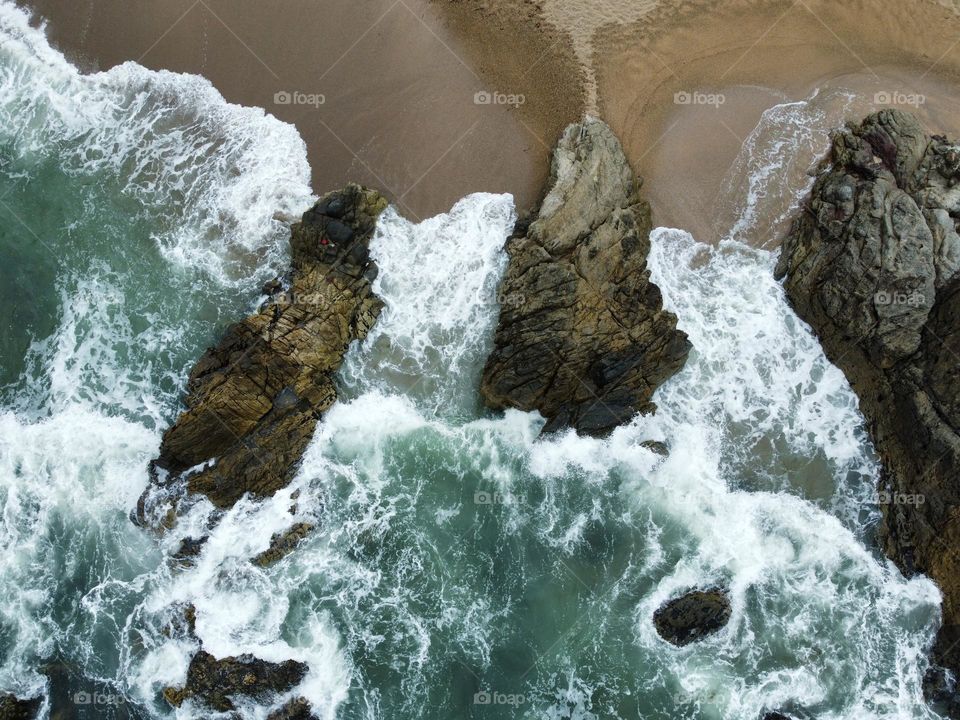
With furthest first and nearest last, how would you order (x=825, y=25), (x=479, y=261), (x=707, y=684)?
(x=825, y=25) → (x=479, y=261) → (x=707, y=684)

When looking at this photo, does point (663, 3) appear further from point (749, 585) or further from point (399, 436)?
point (749, 585)

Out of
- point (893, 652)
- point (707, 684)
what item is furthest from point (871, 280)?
point (707, 684)

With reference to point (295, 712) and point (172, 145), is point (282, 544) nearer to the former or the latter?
point (295, 712)

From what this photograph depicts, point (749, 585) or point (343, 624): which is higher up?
point (343, 624)

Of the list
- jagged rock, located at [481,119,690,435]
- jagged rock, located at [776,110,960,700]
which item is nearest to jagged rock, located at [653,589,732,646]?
jagged rock, located at [481,119,690,435]

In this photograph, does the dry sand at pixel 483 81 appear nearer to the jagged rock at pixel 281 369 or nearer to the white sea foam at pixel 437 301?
the white sea foam at pixel 437 301

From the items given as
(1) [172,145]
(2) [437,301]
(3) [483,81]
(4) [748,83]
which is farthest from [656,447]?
(1) [172,145]
